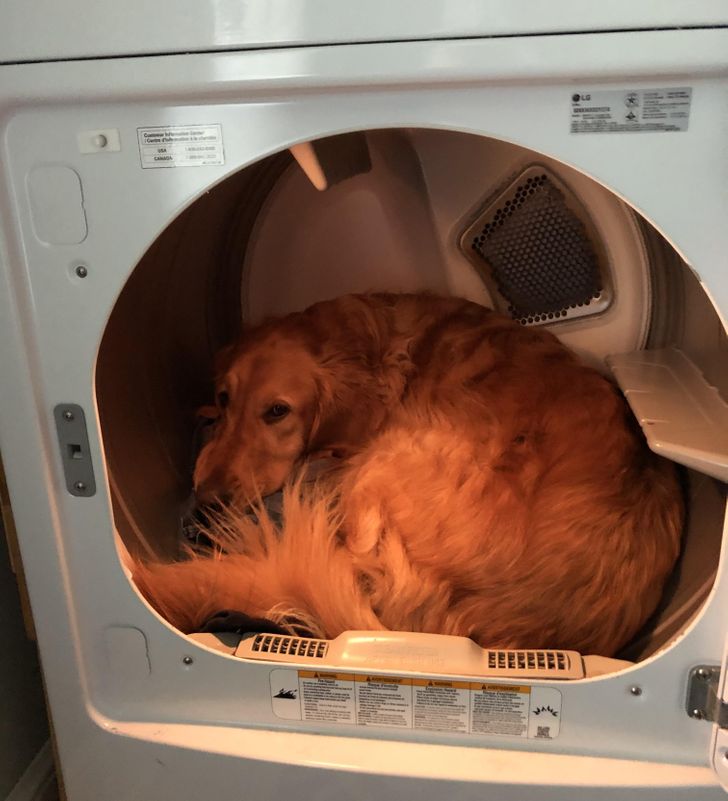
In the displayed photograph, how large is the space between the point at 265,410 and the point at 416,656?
0.49m

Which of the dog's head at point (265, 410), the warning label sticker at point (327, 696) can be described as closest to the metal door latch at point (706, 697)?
the warning label sticker at point (327, 696)

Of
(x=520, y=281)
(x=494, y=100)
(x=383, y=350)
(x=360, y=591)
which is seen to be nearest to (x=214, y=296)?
(x=383, y=350)

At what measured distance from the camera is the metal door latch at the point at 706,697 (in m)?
0.75

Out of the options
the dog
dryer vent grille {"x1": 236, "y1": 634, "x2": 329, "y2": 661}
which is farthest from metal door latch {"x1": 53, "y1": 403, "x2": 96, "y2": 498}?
dryer vent grille {"x1": 236, "y1": 634, "x2": 329, "y2": 661}

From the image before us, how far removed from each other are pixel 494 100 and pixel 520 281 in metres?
0.59

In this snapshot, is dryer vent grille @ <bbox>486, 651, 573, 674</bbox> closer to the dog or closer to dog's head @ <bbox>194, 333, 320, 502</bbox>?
the dog

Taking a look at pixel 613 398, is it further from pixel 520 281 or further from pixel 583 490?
pixel 520 281

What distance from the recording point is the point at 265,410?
3.86ft

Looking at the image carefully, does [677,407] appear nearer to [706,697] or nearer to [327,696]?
[706,697]

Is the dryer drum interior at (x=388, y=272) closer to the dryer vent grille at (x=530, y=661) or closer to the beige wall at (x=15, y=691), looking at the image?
the dryer vent grille at (x=530, y=661)

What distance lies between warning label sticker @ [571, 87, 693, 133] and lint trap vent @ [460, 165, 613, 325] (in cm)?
46

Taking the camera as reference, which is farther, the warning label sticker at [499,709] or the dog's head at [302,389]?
the dog's head at [302,389]

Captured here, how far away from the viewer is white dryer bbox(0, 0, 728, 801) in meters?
0.62

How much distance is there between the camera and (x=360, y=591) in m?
0.89
